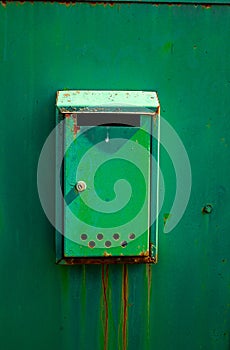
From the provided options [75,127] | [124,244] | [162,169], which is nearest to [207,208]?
[162,169]

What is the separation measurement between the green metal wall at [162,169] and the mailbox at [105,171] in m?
0.19

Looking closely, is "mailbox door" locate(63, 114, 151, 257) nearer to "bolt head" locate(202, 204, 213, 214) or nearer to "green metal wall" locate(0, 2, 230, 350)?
"green metal wall" locate(0, 2, 230, 350)

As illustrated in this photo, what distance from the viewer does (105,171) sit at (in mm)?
1867

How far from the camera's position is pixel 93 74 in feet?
6.66

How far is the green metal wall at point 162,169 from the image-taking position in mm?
2016

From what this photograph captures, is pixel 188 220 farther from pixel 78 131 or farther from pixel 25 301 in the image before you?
pixel 25 301

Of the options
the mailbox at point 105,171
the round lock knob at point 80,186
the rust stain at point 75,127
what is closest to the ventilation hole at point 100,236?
the mailbox at point 105,171

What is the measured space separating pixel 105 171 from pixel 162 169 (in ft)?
1.04

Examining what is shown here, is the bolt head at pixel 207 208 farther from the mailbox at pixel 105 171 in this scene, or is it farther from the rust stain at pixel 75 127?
the rust stain at pixel 75 127

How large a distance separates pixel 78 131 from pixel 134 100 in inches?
9.6

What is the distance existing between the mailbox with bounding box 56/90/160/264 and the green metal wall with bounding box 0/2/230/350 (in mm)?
193

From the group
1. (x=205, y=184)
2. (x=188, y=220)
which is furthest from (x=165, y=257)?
(x=205, y=184)

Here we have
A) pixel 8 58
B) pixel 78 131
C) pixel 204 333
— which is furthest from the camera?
pixel 204 333

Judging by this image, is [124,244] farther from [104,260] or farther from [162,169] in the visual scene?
[162,169]
